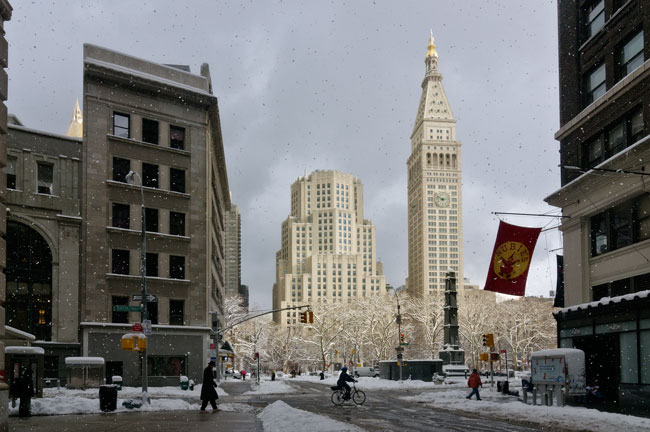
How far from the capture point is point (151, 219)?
171ft

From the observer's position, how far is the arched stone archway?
4656 cm

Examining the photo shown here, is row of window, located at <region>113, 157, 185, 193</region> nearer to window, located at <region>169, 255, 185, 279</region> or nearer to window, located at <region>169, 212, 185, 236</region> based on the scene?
window, located at <region>169, 212, 185, 236</region>

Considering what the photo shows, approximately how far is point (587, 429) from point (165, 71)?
141ft

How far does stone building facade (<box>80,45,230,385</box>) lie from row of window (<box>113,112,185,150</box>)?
0.07 meters

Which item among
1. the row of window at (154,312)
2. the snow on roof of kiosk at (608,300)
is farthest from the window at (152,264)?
the snow on roof of kiosk at (608,300)

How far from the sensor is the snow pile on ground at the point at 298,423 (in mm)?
17830

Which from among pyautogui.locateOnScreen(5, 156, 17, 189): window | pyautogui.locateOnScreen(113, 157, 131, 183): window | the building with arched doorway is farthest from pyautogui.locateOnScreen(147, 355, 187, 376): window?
pyautogui.locateOnScreen(5, 156, 17, 189): window

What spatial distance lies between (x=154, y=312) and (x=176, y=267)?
3696 millimetres

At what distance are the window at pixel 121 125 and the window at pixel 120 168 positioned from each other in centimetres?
179

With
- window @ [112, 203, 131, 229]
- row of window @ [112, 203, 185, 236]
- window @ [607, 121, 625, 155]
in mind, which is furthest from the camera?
row of window @ [112, 203, 185, 236]

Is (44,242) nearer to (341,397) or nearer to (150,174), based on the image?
(150,174)

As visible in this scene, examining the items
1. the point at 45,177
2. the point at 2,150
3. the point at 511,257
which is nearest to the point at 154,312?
the point at 45,177

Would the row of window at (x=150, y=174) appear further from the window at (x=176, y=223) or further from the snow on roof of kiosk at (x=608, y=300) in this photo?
the snow on roof of kiosk at (x=608, y=300)

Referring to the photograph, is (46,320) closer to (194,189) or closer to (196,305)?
(196,305)
